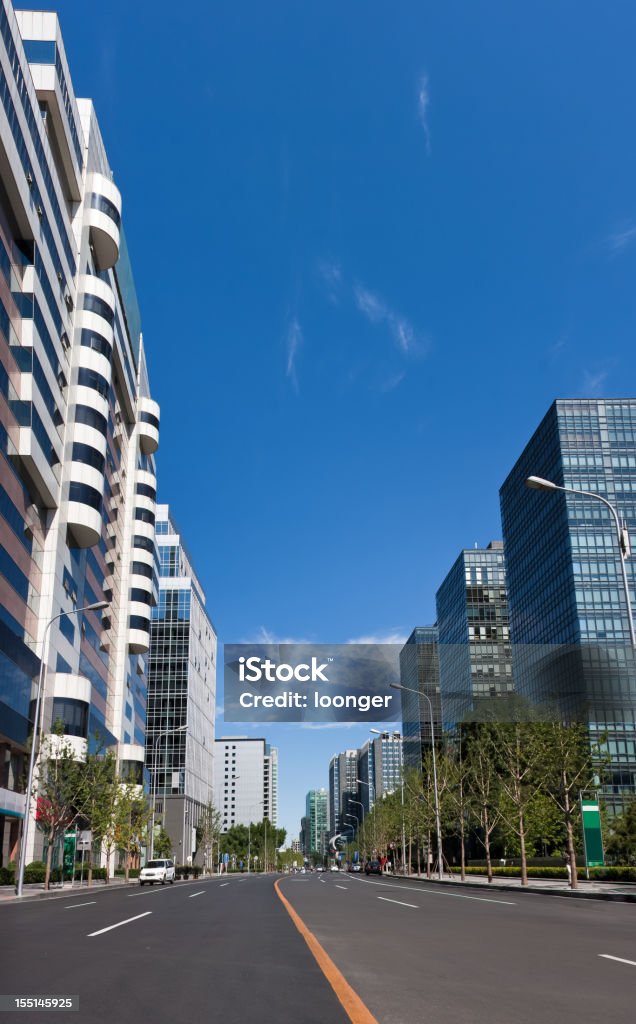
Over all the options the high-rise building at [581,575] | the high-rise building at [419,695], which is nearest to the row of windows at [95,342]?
the high-rise building at [581,575]

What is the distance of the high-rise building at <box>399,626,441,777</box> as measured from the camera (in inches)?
5871

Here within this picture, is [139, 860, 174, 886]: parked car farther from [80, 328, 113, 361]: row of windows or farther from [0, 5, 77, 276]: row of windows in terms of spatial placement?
[0, 5, 77, 276]: row of windows

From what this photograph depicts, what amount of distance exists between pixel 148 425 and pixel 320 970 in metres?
82.4

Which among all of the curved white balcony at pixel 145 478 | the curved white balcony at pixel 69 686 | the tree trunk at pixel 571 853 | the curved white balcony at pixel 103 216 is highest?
the curved white balcony at pixel 103 216

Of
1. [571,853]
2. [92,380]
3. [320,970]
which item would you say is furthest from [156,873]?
[320,970]

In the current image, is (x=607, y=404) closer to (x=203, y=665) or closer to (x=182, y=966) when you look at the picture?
(x=203, y=665)

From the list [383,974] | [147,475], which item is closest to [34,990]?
[383,974]

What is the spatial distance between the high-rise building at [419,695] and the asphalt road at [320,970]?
129m

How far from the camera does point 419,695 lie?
493ft

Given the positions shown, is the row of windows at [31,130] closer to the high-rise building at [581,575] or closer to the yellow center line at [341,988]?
the yellow center line at [341,988]

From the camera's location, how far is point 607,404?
4380 inches

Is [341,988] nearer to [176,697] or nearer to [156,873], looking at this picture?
[156,873]

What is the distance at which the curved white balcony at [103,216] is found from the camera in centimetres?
6406

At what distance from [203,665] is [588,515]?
6457cm
